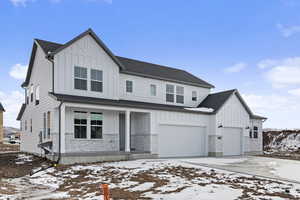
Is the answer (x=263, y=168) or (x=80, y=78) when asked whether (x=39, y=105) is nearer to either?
(x=80, y=78)

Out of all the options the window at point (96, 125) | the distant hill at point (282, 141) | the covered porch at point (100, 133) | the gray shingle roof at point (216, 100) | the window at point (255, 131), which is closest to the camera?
the covered porch at point (100, 133)

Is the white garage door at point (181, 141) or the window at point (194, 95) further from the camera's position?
the window at point (194, 95)

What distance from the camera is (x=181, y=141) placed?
20516 mm

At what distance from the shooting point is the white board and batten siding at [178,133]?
62.5 feet

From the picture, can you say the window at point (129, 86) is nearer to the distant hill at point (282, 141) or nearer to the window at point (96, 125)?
the window at point (96, 125)

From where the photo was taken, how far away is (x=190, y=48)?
24234mm

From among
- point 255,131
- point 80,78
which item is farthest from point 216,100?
point 80,78

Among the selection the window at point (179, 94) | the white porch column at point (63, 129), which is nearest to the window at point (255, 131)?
the window at point (179, 94)

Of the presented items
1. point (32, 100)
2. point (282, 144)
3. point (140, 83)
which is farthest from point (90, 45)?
point (282, 144)

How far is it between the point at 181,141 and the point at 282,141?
20.2m

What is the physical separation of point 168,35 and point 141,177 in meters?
15.3

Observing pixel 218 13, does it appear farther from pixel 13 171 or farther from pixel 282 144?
pixel 282 144

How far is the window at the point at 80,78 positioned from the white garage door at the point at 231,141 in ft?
37.9

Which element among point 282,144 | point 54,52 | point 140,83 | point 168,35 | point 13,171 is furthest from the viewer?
point 282,144
